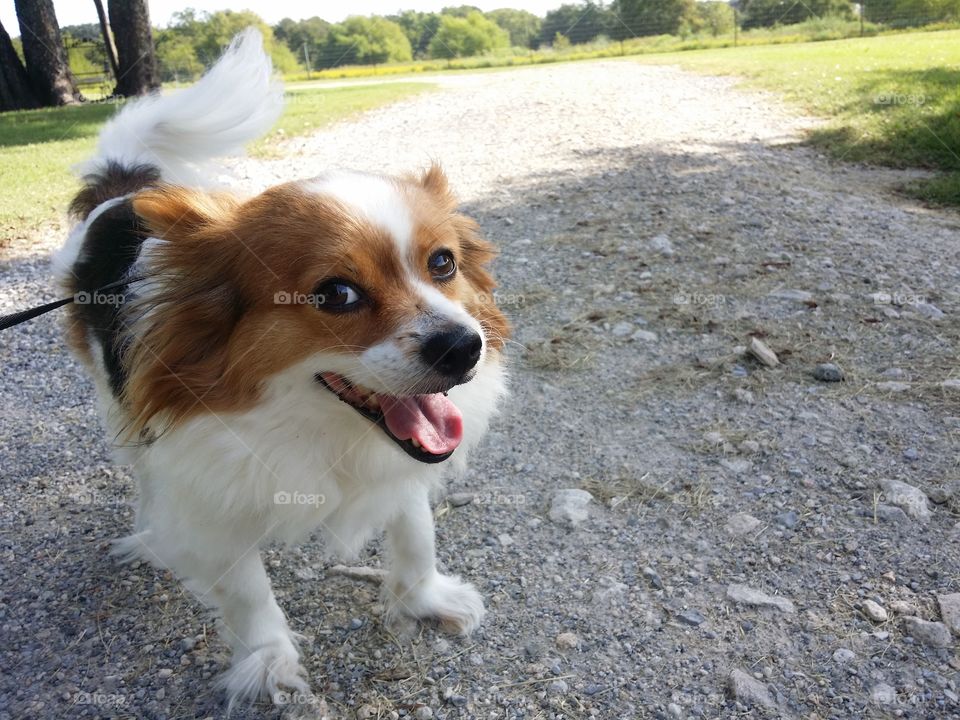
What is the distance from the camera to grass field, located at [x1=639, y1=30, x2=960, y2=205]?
8.15 meters

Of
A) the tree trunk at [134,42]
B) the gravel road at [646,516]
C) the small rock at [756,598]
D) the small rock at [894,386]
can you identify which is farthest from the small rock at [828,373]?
the tree trunk at [134,42]

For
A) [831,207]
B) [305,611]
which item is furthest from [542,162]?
[305,611]

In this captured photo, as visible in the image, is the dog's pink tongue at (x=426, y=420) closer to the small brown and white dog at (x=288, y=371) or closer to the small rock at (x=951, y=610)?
the small brown and white dog at (x=288, y=371)

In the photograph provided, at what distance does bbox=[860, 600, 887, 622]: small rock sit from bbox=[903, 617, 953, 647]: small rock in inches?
2.9

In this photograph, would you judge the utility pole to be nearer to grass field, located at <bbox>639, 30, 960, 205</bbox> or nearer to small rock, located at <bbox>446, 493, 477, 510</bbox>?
grass field, located at <bbox>639, 30, 960, 205</bbox>

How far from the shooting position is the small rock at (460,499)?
354 centimetres

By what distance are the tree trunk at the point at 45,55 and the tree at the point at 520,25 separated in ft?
67.7

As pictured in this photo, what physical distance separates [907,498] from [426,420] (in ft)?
7.35

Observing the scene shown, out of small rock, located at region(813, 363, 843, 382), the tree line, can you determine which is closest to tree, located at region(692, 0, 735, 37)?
the tree line

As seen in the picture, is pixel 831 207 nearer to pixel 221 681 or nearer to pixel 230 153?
pixel 230 153

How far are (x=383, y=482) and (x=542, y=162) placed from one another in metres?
7.65

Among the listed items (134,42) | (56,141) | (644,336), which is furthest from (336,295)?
(134,42)

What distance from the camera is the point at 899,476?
335 cm

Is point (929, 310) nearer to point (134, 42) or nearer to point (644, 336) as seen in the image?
point (644, 336)
